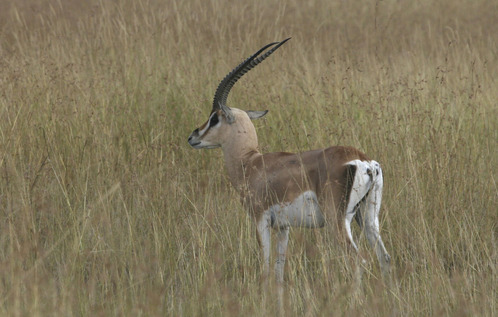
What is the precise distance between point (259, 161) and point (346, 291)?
4.62 feet

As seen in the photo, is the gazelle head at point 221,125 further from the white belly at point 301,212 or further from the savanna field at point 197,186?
the white belly at point 301,212

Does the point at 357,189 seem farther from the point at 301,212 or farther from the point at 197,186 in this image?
the point at 197,186

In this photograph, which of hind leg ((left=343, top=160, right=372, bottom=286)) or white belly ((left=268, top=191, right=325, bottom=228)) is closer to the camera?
hind leg ((left=343, top=160, right=372, bottom=286))

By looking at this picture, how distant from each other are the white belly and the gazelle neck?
0.55 metres

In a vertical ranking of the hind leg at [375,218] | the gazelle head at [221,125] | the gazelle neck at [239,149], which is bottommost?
the hind leg at [375,218]

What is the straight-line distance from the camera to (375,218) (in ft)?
14.3

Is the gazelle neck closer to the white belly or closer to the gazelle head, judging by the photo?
the gazelle head

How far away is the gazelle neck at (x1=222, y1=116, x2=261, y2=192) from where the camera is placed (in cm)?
489

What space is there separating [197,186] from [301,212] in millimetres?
1251

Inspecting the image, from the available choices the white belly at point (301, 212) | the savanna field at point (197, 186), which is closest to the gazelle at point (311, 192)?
the white belly at point (301, 212)

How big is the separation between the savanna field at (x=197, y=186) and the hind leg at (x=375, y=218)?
0.13 meters

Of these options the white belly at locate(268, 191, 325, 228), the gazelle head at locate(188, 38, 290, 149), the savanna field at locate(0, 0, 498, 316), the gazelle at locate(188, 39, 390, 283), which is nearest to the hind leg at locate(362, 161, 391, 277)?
the gazelle at locate(188, 39, 390, 283)

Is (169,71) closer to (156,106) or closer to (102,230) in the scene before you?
(156,106)

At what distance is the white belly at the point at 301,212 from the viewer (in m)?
4.31
